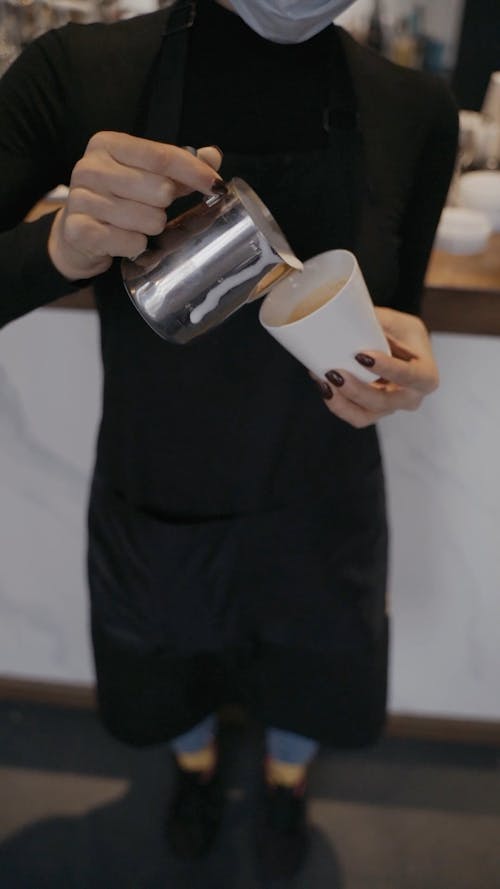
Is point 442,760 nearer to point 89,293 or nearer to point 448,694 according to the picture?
point 448,694

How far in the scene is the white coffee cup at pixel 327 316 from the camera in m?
0.55

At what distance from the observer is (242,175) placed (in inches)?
26.7

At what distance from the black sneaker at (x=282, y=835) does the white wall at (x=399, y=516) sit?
0.96ft


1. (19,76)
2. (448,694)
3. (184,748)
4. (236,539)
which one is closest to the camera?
(19,76)

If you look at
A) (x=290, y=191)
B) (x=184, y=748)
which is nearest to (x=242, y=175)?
(x=290, y=191)

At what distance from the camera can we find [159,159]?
0.49 m

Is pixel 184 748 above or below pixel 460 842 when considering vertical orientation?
above

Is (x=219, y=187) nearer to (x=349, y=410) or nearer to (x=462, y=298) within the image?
(x=349, y=410)

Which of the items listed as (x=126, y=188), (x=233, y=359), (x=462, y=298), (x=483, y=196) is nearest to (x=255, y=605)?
(x=233, y=359)

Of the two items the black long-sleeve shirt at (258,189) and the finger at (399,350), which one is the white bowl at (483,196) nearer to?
the black long-sleeve shirt at (258,189)

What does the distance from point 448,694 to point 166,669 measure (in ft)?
2.18

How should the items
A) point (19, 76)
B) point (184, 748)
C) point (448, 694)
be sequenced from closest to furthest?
point (19, 76) < point (184, 748) < point (448, 694)

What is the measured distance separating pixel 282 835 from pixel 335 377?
0.93 meters

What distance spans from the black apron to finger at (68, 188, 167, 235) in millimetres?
205
